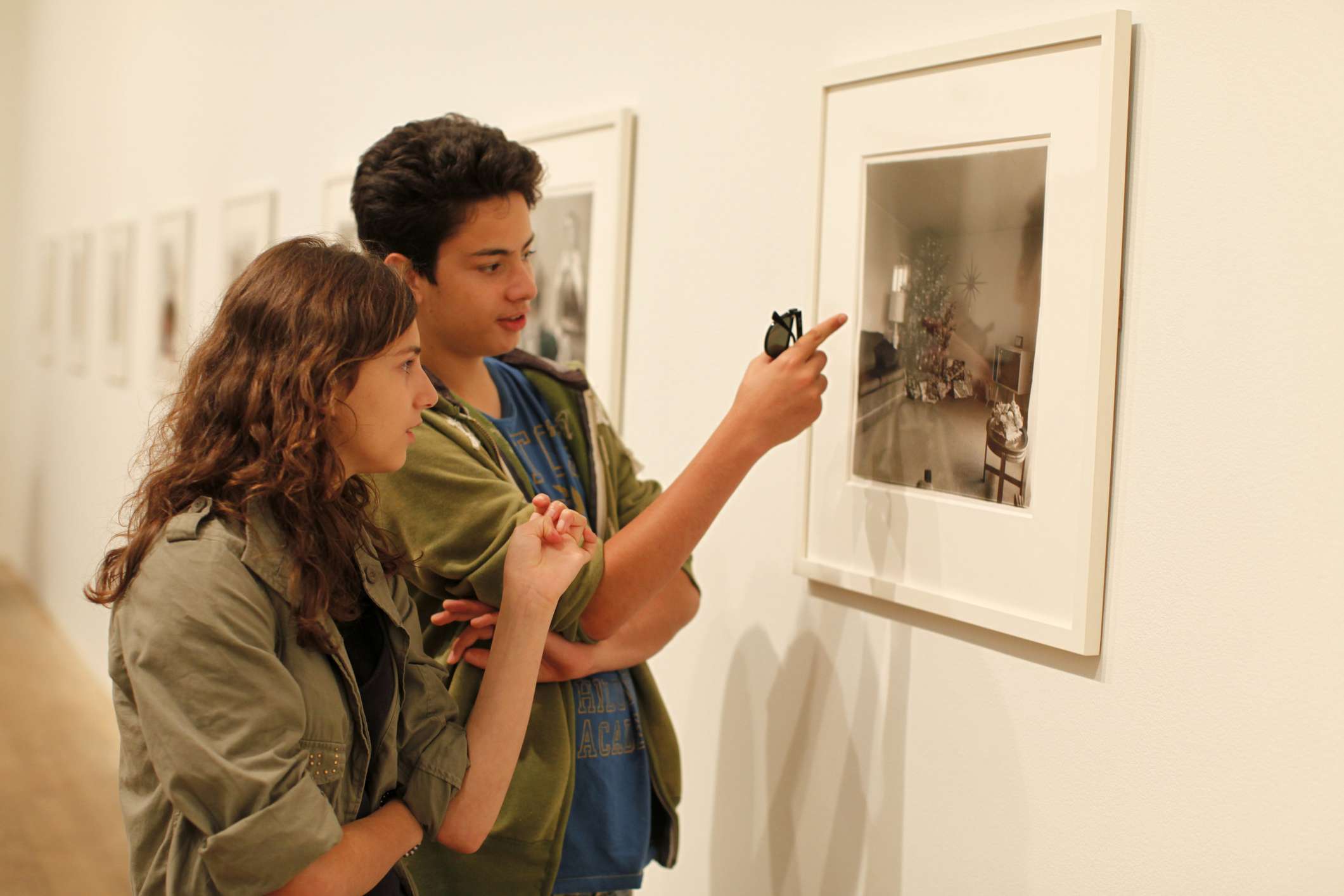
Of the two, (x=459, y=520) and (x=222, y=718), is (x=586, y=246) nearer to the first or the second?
(x=459, y=520)

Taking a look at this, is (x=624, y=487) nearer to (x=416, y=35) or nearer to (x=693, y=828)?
(x=693, y=828)

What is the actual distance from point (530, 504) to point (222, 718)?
0.50m

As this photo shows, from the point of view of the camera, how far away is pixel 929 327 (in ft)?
5.35

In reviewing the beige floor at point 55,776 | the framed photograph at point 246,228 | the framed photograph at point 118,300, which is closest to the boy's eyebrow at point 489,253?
the framed photograph at point 246,228

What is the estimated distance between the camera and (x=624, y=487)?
5.86ft

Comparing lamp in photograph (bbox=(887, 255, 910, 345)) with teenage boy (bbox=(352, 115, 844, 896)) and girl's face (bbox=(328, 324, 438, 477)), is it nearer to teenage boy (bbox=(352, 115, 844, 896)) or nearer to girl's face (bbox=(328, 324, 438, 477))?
teenage boy (bbox=(352, 115, 844, 896))

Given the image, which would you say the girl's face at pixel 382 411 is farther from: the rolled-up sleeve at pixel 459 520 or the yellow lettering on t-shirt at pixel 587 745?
the yellow lettering on t-shirt at pixel 587 745

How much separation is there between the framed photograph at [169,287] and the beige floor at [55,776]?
1.44 m

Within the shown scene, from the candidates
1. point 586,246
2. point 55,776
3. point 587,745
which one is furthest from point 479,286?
point 55,776

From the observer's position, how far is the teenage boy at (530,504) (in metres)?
1.48

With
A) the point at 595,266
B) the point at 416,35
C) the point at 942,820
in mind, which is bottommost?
the point at 942,820

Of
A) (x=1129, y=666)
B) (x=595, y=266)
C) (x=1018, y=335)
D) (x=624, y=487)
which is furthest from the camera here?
(x=595, y=266)

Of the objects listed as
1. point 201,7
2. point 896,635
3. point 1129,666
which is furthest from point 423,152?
point 201,7

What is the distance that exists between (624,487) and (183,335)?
10.7 ft
